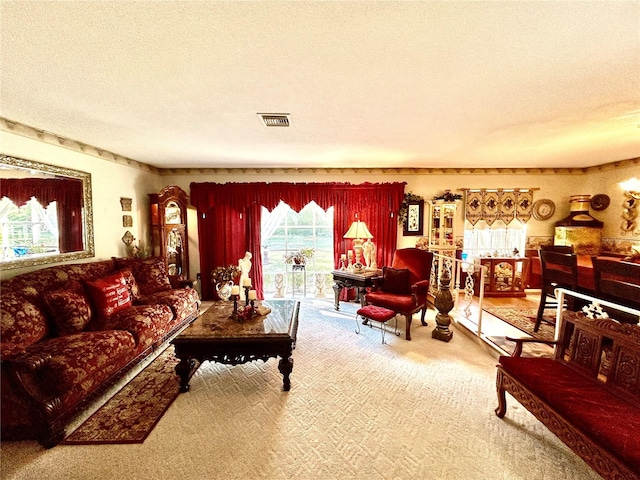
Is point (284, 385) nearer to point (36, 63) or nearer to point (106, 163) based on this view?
point (36, 63)

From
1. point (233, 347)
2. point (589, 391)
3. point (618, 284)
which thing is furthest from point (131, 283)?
point (618, 284)

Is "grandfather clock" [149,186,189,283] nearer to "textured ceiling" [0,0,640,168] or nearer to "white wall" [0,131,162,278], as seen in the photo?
"white wall" [0,131,162,278]

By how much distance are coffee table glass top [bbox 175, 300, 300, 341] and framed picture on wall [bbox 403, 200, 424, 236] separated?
3035 millimetres

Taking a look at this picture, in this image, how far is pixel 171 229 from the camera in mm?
→ 4637

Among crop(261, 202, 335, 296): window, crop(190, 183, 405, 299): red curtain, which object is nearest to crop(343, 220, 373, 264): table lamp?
crop(190, 183, 405, 299): red curtain

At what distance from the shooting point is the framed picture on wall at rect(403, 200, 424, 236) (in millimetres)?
5109

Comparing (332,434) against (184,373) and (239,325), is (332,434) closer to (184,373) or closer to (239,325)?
(239,325)

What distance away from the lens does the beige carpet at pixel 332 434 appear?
1.65 m

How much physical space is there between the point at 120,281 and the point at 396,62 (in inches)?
146

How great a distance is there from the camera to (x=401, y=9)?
1.21 meters

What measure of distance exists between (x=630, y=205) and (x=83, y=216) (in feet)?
27.7

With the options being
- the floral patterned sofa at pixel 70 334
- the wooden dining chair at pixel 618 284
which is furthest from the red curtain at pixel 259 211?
the wooden dining chair at pixel 618 284

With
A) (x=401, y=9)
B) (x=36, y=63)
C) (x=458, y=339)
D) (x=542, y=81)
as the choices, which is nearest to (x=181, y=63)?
(x=36, y=63)

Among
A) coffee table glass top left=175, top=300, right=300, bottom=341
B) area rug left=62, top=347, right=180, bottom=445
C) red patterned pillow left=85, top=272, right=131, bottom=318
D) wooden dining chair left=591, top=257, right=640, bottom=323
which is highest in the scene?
wooden dining chair left=591, top=257, right=640, bottom=323
